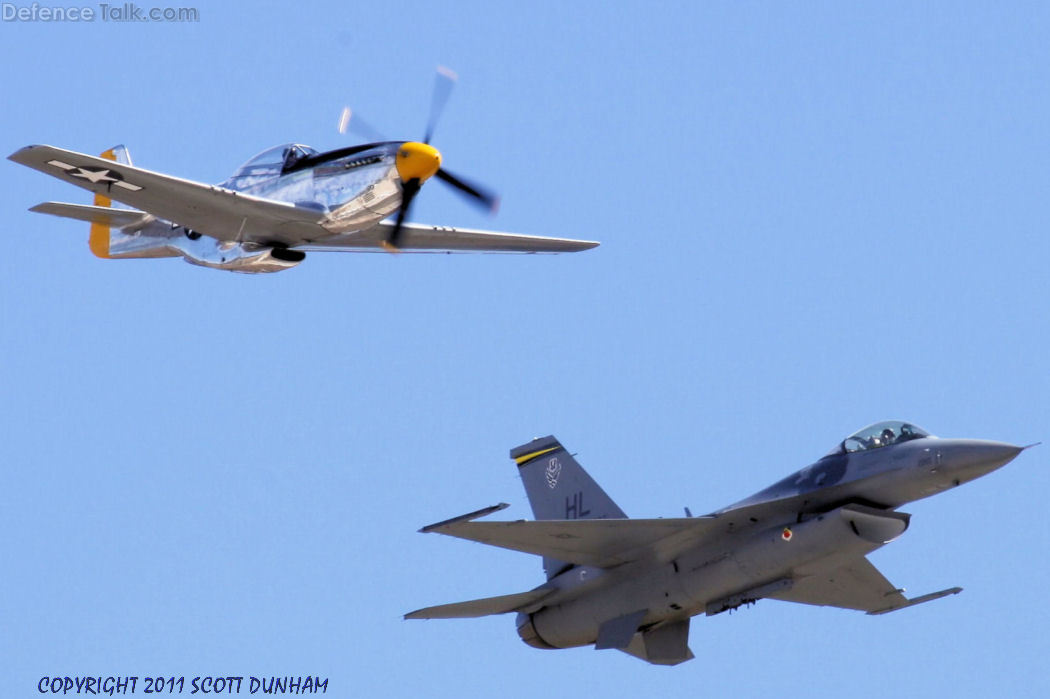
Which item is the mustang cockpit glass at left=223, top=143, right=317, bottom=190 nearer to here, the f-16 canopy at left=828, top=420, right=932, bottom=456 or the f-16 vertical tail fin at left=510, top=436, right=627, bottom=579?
the f-16 vertical tail fin at left=510, top=436, right=627, bottom=579

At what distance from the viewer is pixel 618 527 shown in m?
35.2

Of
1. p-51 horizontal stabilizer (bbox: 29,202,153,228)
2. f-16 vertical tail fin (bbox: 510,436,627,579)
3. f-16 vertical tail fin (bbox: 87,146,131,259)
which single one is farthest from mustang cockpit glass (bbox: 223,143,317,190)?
f-16 vertical tail fin (bbox: 510,436,627,579)

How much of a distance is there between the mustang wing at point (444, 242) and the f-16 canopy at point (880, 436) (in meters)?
10.3

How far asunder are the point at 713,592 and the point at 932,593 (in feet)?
19.3

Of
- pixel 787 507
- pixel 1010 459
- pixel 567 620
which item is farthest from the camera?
pixel 567 620

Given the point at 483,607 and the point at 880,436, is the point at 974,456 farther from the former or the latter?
the point at 483,607

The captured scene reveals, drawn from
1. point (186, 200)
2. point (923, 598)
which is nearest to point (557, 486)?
point (923, 598)

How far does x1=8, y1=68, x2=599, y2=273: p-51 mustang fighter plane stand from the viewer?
3509 cm

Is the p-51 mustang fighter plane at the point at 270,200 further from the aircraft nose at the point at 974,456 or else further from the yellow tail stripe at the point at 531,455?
the aircraft nose at the point at 974,456

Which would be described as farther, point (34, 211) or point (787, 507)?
point (34, 211)

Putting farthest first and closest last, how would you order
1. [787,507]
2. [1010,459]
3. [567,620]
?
[567,620]
[787,507]
[1010,459]

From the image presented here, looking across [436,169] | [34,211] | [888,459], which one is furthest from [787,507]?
[34,211]

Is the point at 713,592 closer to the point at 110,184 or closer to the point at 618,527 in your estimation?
the point at 618,527

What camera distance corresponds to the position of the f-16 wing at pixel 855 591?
3791 centimetres
